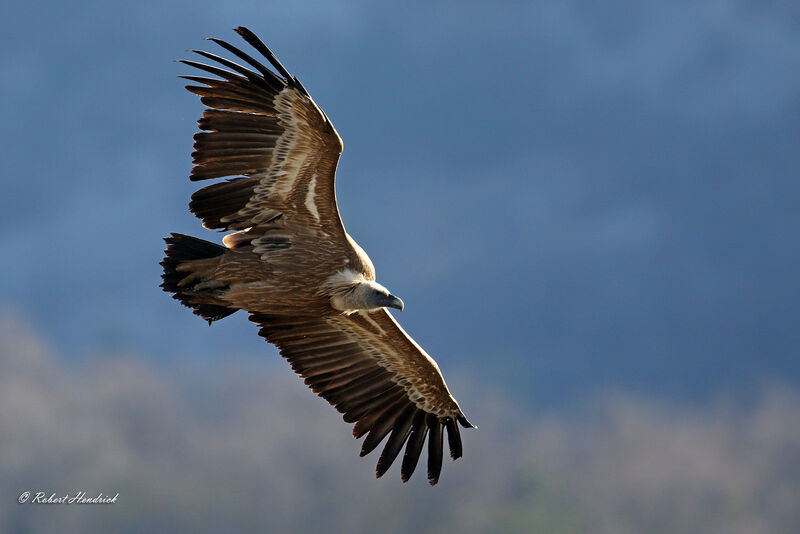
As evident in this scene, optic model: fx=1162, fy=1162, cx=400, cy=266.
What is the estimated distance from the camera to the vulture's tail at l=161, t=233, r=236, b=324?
1309 cm

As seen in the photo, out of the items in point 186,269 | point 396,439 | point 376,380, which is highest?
point 376,380

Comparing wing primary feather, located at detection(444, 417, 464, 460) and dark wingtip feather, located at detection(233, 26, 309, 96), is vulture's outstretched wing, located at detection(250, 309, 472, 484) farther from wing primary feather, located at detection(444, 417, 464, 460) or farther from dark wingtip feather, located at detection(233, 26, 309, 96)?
dark wingtip feather, located at detection(233, 26, 309, 96)

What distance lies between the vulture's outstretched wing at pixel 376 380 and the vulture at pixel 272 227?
0.03m

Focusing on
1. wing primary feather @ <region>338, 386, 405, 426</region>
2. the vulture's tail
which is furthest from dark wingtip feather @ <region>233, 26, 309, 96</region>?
wing primary feather @ <region>338, 386, 405, 426</region>

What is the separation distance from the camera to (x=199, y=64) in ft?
41.7

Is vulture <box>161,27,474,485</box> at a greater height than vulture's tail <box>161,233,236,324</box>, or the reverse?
vulture <box>161,27,474,485</box>

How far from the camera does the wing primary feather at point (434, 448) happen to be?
1430cm

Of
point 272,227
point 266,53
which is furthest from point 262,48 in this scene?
point 272,227

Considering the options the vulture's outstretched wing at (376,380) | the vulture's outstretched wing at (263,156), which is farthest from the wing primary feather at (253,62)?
the vulture's outstretched wing at (376,380)

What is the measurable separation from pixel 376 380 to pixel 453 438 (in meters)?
1.20

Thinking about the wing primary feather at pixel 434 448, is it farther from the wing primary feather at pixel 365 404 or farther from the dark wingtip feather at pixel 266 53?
the dark wingtip feather at pixel 266 53

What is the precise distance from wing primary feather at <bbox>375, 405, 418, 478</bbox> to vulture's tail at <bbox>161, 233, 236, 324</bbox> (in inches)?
113

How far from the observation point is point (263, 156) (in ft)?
42.9

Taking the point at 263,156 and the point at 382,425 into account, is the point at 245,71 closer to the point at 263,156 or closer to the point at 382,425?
the point at 263,156
